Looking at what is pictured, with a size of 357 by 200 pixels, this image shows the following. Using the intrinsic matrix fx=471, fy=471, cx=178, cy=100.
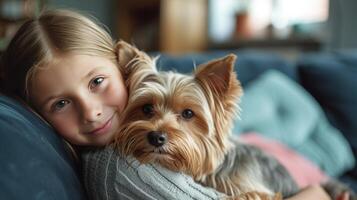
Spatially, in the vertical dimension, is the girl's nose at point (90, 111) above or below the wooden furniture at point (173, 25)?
above

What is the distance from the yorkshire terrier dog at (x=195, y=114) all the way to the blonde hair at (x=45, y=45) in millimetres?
108

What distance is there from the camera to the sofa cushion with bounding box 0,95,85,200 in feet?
3.28

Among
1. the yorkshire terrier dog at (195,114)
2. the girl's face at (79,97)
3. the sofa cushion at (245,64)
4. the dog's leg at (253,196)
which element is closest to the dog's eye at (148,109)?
the yorkshire terrier dog at (195,114)

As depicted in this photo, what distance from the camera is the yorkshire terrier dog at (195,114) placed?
4.48 ft

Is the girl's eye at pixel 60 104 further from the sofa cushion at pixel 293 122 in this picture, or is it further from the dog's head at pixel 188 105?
the sofa cushion at pixel 293 122

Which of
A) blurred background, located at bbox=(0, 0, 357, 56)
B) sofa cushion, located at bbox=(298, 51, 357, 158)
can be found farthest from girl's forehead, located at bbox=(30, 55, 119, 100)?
blurred background, located at bbox=(0, 0, 357, 56)

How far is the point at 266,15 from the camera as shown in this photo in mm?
4957

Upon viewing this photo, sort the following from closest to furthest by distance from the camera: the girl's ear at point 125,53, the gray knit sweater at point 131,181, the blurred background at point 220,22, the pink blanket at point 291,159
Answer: the gray knit sweater at point 131,181 < the girl's ear at point 125,53 < the pink blanket at point 291,159 < the blurred background at point 220,22

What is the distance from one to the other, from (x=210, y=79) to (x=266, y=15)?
3.69 metres

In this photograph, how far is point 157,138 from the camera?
1302 millimetres

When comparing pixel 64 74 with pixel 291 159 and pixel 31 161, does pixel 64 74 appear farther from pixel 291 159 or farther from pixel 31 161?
pixel 291 159

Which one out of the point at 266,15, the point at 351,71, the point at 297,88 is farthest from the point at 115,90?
the point at 266,15

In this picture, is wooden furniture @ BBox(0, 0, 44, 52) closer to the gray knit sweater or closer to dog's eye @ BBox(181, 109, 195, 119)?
dog's eye @ BBox(181, 109, 195, 119)

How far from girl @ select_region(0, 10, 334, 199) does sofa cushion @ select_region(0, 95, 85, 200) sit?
6 cm
